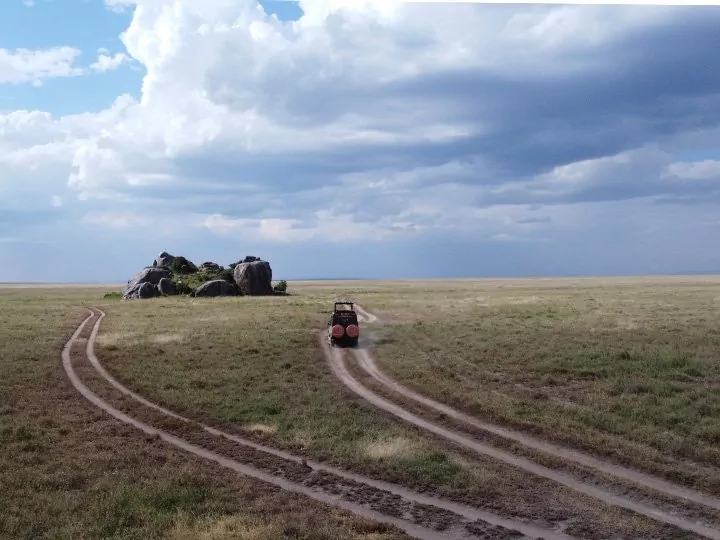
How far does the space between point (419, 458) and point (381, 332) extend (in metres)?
24.6

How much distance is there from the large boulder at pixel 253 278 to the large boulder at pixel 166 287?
8.63 meters

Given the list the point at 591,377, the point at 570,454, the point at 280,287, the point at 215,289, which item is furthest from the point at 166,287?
the point at 570,454

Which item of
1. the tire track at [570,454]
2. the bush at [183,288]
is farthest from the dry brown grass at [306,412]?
the bush at [183,288]

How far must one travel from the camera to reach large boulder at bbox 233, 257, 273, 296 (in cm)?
8819

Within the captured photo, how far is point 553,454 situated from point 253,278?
75.0 metres

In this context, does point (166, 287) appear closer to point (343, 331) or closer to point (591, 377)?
point (343, 331)

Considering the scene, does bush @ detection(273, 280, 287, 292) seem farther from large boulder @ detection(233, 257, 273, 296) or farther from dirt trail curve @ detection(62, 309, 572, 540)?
dirt trail curve @ detection(62, 309, 572, 540)

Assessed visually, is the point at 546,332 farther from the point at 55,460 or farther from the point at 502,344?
the point at 55,460

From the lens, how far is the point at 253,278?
291ft

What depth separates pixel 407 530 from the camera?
11914 mm

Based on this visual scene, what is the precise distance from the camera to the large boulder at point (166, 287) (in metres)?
85.9

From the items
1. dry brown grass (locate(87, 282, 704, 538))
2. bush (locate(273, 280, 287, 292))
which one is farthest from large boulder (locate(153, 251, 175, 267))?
dry brown grass (locate(87, 282, 704, 538))

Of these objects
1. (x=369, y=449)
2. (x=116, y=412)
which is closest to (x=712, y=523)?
(x=369, y=449)

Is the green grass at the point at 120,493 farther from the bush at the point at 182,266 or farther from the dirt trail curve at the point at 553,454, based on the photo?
the bush at the point at 182,266
